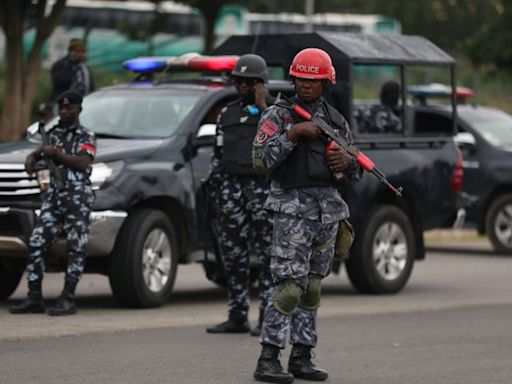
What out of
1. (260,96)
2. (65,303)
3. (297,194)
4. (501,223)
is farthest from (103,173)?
(501,223)

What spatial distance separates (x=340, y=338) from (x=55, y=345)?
2056 millimetres

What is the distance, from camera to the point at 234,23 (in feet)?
139

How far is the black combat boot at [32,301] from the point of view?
1075 cm

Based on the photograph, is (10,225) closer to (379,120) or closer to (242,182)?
(242,182)

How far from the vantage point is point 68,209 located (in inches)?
422

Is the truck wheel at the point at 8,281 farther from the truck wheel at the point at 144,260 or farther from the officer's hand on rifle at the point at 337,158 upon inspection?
the officer's hand on rifle at the point at 337,158

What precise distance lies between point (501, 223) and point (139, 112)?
7812mm

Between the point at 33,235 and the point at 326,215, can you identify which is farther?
the point at 33,235

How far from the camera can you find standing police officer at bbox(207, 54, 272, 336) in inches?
388

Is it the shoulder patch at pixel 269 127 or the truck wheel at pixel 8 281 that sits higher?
the shoulder patch at pixel 269 127

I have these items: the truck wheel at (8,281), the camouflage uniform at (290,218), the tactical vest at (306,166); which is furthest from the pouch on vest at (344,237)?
the truck wheel at (8,281)

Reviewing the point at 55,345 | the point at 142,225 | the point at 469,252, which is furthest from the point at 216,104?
the point at 469,252

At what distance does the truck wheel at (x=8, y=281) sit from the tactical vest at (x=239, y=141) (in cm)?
272

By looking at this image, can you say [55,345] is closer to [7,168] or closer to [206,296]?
[7,168]
